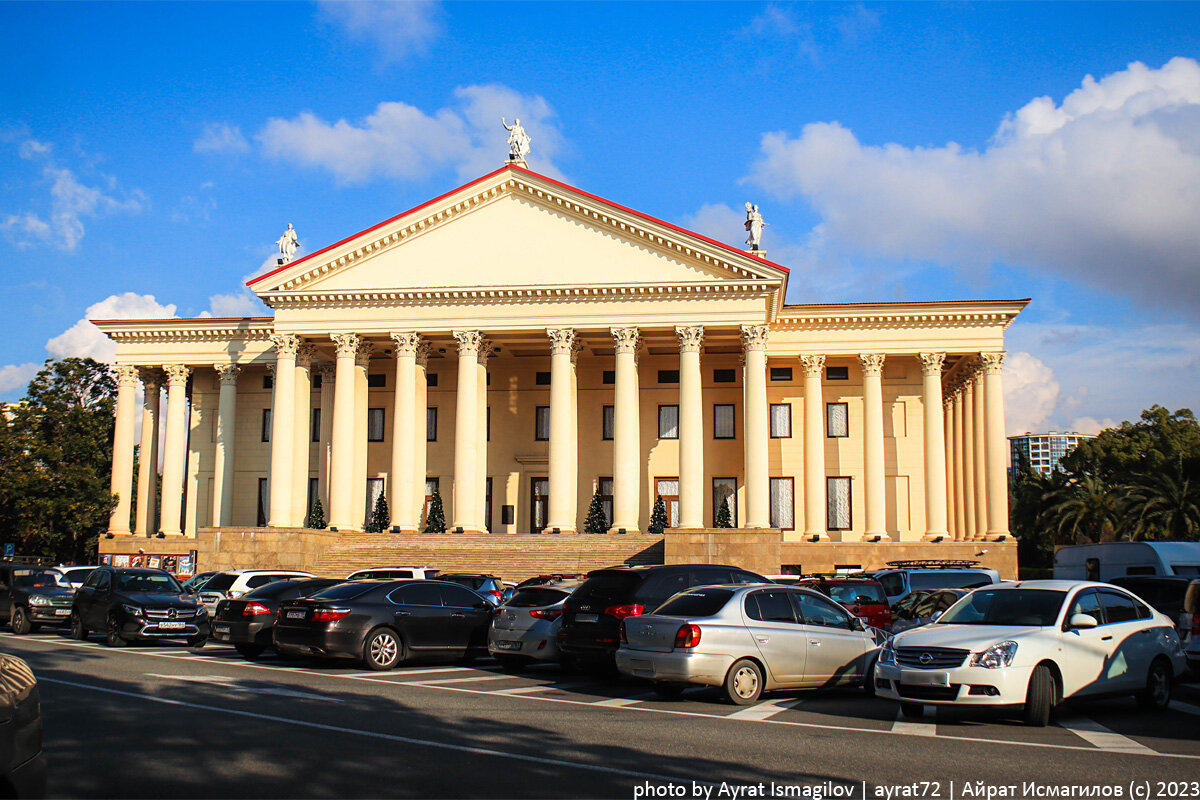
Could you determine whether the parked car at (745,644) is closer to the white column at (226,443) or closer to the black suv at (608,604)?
the black suv at (608,604)

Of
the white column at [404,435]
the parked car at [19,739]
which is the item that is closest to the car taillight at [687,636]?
the parked car at [19,739]

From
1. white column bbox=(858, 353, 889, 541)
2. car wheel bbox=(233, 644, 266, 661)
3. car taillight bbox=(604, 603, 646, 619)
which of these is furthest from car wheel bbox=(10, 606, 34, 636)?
white column bbox=(858, 353, 889, 541)

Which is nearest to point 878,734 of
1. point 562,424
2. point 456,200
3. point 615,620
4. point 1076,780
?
point 1076,780

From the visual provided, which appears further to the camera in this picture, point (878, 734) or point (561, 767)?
point (878, 734)

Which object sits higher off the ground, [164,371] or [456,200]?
[456,200]

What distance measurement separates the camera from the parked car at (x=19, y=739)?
573 centimetres

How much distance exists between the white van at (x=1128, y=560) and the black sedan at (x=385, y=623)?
15.3 metres

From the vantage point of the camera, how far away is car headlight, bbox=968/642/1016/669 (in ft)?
39.6

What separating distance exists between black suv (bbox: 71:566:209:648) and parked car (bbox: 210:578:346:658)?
0.98 m

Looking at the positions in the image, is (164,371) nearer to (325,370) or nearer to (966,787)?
(325,370)

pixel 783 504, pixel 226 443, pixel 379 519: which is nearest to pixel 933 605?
pixel 783 504

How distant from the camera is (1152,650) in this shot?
44.9 feet

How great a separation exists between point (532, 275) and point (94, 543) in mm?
28335

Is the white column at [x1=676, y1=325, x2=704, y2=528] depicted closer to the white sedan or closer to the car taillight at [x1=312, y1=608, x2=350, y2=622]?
the car taillight at [x1=312, y1=608, x2=350, y2=622]
